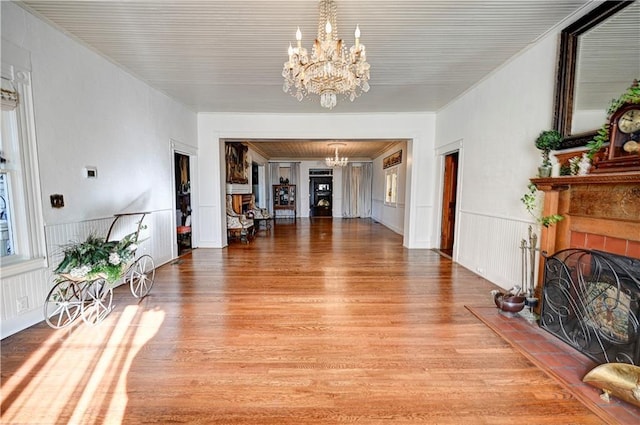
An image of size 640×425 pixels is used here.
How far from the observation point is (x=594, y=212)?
2170 millimetres

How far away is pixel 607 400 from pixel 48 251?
4.59 metres

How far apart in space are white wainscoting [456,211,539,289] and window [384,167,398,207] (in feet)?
12.7

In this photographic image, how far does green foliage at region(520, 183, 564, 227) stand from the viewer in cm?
248

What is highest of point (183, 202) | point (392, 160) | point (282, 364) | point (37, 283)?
point (392, 160)

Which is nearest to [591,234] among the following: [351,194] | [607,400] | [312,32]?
[607,400]

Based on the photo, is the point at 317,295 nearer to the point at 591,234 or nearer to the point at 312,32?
the point at 591,234

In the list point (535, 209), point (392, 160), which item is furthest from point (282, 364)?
point (392, 160)

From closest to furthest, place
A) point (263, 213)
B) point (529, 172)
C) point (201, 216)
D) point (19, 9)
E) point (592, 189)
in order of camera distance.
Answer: point (592, 189), point (19, 9), point (529, 172), point (201, 216), point (263, 213)

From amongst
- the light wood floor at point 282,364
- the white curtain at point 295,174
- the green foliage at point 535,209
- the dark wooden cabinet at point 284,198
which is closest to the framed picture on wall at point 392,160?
the white curtain at point 295,174

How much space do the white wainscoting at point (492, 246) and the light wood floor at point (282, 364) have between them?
1.11 ft

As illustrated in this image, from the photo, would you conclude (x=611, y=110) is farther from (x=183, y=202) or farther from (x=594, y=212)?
(x=183, y=202)

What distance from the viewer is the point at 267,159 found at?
11.1 m

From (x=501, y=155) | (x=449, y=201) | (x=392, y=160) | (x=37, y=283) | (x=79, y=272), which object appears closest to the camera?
(x=79, y=272)

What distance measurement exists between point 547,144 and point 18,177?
507 centimetres
